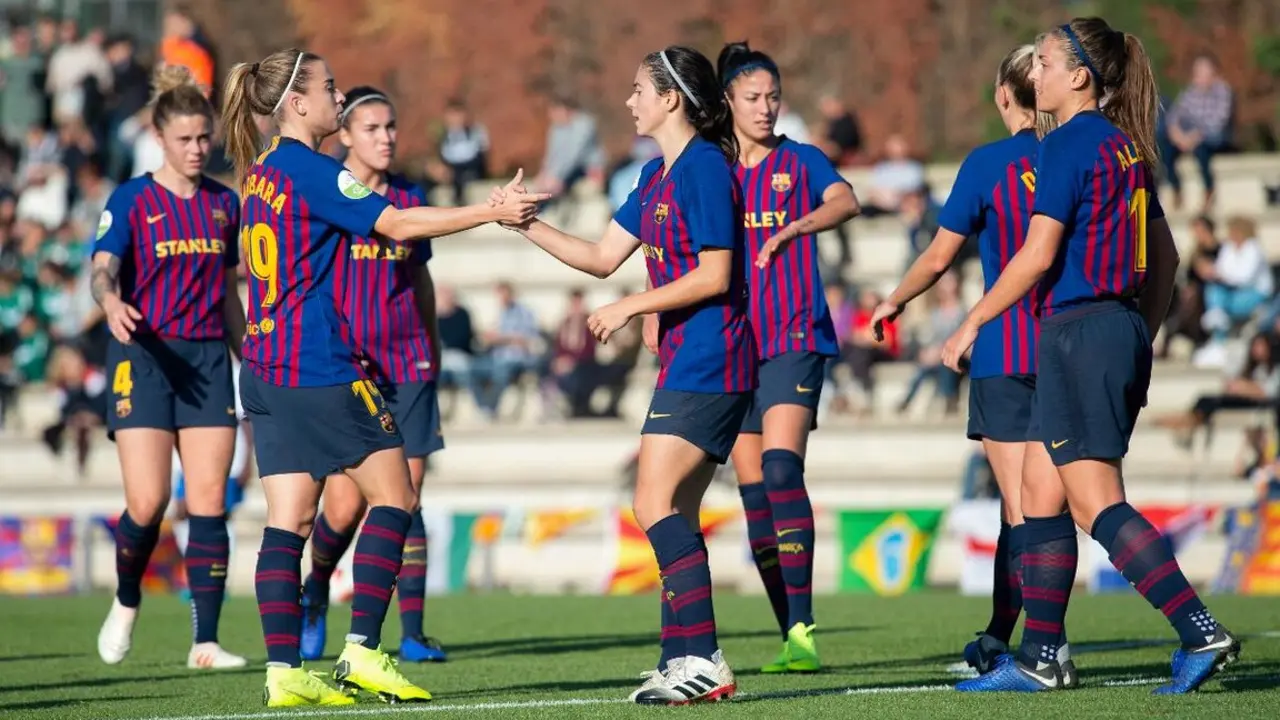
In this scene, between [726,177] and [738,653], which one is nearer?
[726,177]

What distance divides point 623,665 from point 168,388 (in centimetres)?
243

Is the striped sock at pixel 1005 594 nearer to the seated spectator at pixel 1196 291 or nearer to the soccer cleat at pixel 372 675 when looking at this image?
the soccer cleat at pixel 372 675

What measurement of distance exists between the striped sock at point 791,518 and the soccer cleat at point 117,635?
3.08 m

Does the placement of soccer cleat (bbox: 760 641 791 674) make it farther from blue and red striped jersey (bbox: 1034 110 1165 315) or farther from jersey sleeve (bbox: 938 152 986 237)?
blue and red striped jersey (bbox: 1034 110 1165 315)

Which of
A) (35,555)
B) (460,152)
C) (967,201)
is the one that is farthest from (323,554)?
(460,152)

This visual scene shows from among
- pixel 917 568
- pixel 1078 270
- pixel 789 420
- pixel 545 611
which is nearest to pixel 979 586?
pixel 917 568

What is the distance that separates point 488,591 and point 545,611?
426cm

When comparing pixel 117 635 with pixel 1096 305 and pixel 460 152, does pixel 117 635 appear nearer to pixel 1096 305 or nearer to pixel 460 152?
pixel 1096 305

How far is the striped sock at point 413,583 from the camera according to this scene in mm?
8734

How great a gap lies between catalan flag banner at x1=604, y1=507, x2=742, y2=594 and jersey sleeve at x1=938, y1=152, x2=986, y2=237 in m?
9.29

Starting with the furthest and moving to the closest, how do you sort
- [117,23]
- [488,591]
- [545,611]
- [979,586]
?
[117,23] → [488,591] → [979,586] → [545,611]

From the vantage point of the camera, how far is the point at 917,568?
50.3 ft

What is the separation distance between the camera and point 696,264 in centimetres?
623

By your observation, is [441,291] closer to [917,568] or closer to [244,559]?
[244,559]
